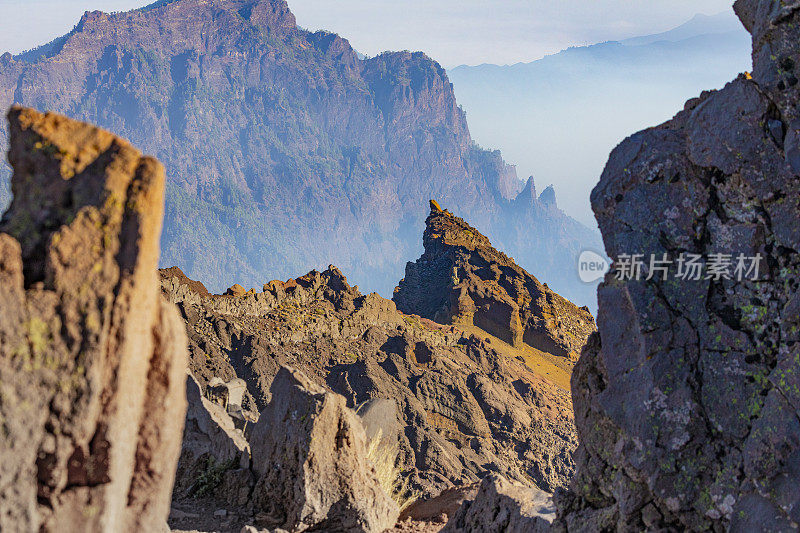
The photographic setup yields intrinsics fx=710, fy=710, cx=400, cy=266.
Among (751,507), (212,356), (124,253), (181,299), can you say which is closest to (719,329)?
(751,507)

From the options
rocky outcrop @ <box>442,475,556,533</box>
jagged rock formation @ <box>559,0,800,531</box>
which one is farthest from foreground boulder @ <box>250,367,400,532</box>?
jagged rock formation @ <box>559,0,800,531</box>

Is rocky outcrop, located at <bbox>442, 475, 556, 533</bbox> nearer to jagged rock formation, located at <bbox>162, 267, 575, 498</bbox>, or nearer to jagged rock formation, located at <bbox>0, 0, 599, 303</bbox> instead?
jagged rock formation, located at <bbox>162, 267, 575, 498</bbox>

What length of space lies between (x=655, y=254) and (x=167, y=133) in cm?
17941

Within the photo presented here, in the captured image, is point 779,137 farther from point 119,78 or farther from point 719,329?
point 119,78

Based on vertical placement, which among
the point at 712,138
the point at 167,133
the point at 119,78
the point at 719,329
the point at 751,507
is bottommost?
the point at 751,507

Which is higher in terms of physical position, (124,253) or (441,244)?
(441,244)

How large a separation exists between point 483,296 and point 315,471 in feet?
86.7

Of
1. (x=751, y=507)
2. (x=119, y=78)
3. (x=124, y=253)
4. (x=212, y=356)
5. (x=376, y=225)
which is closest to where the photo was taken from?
(x=124, y=253)

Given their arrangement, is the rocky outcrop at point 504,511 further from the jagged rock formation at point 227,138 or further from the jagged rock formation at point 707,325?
the jagged rock formation at point 227,138

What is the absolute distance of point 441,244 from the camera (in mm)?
37281

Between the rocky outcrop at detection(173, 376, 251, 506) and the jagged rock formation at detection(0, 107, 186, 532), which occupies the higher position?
the jagged rock formation at detection(0, 107, 186, 532)

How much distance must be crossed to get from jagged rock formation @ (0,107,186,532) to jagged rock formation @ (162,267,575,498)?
425 inches

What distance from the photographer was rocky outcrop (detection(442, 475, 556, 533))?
6652 mm

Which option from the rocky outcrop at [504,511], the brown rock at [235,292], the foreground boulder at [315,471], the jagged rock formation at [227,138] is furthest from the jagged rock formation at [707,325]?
the jagged rock formation at [227,138]
